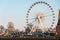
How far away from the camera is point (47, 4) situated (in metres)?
50.5

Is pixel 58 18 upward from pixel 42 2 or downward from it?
downward

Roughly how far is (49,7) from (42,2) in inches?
86.5

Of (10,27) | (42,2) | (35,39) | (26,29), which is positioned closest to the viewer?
(35,39)

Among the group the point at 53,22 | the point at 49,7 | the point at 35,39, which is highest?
the point at 49,7

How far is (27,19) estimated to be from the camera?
50.5m

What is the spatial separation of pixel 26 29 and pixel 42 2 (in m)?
23.3

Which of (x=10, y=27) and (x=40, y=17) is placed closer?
(x=40, y=17)

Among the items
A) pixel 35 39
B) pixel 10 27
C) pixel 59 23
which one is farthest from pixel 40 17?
pixel 10 27

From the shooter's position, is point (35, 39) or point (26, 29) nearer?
point (35, 39)

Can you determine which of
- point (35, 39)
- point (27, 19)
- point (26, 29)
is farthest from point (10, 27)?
point (35, 39)

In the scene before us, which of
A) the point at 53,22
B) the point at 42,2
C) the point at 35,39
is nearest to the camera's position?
the point at 35,39

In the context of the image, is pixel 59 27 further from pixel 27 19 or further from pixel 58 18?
pixel 27 19

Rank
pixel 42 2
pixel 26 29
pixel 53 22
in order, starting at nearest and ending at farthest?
pixel 53 22 < pixel 42 2 < pixel 26 29

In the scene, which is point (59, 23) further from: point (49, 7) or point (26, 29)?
point (26, 29)
